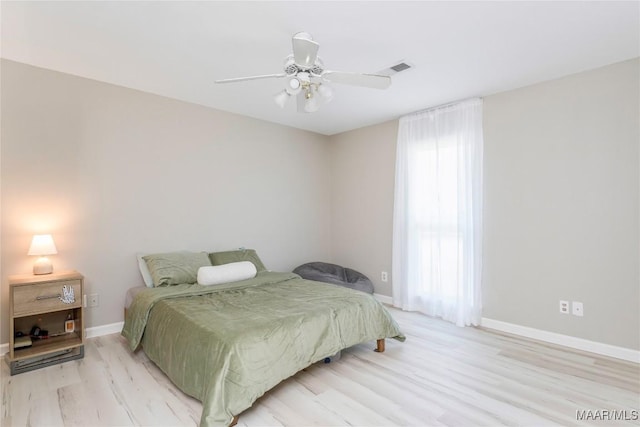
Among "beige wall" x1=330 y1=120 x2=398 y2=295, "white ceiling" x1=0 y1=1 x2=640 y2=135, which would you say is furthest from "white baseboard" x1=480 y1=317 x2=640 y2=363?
"white ceiling" x1=0 y1=1 x2=640 y2=135

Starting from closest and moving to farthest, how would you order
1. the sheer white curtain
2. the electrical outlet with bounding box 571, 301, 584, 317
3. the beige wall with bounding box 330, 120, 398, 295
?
1. the electrical outlet with bounding box 571, 301, 584, 317
2. the sheer white curtain
3. the beige wall with bounding box 330, 120, 398, 295

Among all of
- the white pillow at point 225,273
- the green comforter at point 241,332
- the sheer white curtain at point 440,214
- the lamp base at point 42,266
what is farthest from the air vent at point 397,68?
the lamp base at point 42,266

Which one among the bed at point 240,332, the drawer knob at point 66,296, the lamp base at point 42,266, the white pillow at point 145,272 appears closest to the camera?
the bed at point 240,332

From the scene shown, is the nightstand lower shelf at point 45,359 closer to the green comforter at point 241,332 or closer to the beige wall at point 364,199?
the green comforter at point 241,332

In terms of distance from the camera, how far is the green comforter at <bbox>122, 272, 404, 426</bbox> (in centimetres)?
189

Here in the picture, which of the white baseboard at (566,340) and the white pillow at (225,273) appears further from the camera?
the white pillow at (225,273)

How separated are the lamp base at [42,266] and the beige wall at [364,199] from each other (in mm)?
3608

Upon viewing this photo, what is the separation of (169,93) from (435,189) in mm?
3232

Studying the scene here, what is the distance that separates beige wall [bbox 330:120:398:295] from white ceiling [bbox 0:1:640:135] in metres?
1.37

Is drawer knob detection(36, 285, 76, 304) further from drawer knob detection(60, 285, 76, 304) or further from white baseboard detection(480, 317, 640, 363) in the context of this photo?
white baseboard detection(480, 317, 640, 363)

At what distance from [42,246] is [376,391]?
2902 millimetres

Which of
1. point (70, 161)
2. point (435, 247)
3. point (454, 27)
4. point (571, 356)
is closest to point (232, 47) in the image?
point (454, 27)

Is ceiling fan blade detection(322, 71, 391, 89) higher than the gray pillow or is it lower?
higher

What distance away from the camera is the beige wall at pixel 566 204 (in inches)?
108
